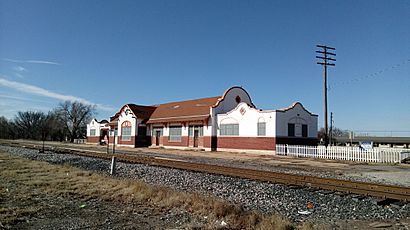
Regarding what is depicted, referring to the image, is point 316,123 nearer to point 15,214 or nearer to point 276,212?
point 276,212

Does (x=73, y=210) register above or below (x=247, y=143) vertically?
below

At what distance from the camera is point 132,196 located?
9.04 m

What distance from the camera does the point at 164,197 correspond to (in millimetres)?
8633

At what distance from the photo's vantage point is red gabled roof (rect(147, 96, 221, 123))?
133 feet

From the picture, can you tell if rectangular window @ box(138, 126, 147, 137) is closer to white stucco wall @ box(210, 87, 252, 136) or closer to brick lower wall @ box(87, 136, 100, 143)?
white stucco wall @ box(210, 87, 252, 136)

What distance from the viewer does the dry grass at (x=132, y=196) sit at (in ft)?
20.8

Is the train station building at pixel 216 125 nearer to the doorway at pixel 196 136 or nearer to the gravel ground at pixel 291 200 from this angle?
the doorway at pixel 196 136

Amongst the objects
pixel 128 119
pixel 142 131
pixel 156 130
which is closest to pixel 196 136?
pixel 156 130

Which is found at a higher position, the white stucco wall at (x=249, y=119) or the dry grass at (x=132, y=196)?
the white stucco wall at (x=249, y=119)

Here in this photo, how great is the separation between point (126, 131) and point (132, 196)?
4341cm

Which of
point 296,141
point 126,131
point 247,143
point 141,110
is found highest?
point 141,110

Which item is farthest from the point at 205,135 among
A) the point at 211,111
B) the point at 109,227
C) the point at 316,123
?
the point at 109,227

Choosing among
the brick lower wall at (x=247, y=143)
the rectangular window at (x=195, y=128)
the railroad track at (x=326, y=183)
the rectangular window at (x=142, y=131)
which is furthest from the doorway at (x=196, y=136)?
the railroad track at (x=326, y=183)

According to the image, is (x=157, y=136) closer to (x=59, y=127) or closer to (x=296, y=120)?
(x=296, y=120)
